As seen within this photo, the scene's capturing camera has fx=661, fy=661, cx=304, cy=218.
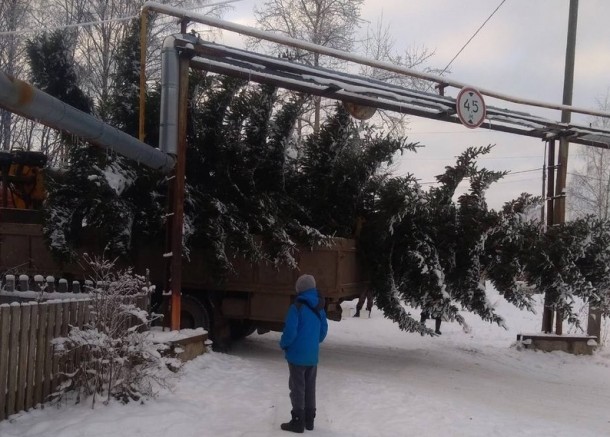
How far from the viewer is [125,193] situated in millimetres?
10750

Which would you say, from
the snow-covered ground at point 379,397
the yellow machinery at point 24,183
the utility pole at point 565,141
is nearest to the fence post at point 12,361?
the snow-covered ground at point 379,397

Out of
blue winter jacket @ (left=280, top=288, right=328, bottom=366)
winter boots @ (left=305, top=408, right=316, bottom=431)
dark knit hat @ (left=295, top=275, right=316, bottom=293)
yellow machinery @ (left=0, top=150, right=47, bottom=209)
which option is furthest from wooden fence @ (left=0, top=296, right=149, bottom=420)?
yellow machinery @ (left=0, top=150, right=47, bottom=209)

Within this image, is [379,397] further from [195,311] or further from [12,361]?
[12,361]

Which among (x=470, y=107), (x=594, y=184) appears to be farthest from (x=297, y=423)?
(x=594, y=184)

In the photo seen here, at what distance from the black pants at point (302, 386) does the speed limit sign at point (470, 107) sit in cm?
618

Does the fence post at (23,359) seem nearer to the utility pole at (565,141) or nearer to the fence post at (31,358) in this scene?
the fence post at (31,358)

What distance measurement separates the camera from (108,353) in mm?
6406

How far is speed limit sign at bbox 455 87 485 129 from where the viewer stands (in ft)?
36.6

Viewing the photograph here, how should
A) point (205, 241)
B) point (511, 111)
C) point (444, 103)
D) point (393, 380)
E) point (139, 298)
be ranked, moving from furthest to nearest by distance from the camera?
1. point (511, 111)
2. point (444, 103)
3. point (205, 241)
4. point (393, 380)
5. point (139, 298)

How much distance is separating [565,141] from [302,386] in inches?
392

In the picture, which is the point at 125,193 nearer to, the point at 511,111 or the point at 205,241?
the point at 205,241

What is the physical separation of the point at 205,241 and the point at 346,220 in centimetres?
250

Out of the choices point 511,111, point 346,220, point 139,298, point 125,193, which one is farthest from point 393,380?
point 511,111

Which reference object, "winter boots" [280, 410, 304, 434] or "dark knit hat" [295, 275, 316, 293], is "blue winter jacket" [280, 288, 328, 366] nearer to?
"dark knit hat" [295, 275, 316, 293]
